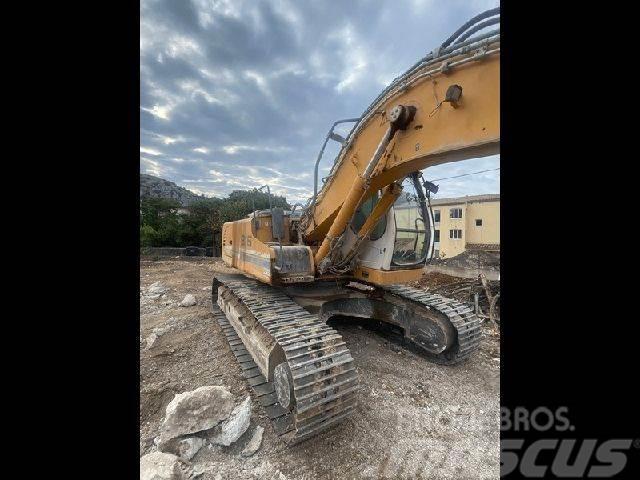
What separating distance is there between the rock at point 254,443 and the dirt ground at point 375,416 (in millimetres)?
45

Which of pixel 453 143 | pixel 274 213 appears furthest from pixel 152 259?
pixel 453 143

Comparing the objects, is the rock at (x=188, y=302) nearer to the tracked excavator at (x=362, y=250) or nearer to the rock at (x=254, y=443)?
the tracked excavator at (x=362, y=250)

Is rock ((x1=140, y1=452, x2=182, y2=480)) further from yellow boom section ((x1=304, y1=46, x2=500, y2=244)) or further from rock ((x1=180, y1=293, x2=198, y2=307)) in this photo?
rock ((x1=180, y1=293, x2=198, y2=307))

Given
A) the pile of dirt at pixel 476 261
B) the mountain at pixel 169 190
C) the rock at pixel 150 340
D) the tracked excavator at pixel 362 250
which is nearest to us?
the tracked excavator at pixel 362 250

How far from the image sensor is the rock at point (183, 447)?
2.57 m

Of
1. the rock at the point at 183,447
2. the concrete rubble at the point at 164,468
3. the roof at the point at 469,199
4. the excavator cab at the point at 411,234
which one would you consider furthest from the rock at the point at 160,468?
the roof at the point at 469,199

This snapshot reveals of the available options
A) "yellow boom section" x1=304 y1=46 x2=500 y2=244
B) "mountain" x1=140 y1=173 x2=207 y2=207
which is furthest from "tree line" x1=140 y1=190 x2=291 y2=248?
"mountain" x1=140 y1=173 x2=207 y2=207

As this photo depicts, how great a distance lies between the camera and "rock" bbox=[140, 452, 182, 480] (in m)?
2.12

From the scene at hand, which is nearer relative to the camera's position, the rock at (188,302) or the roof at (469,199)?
the rock at (188,302)

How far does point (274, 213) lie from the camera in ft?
15.5
